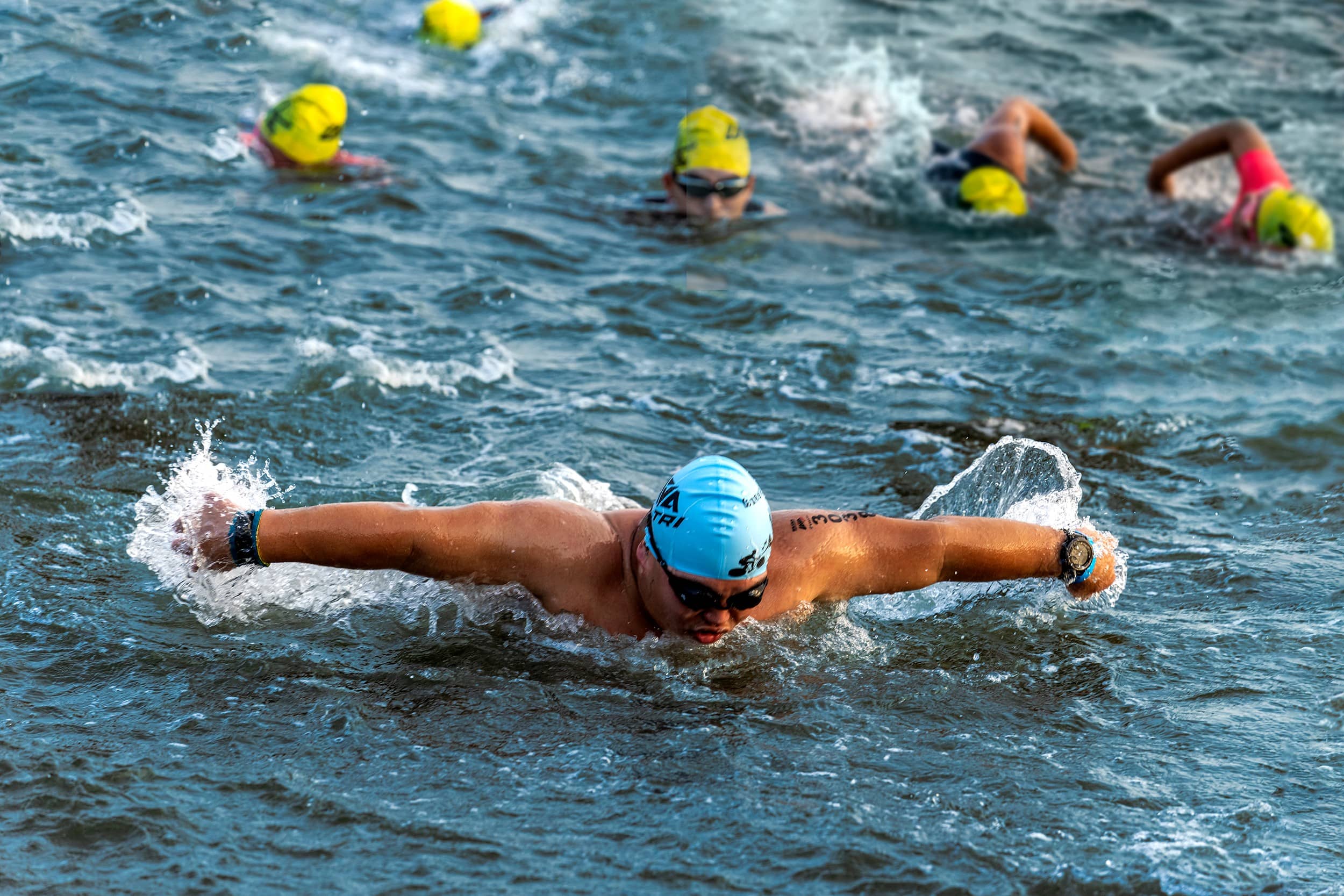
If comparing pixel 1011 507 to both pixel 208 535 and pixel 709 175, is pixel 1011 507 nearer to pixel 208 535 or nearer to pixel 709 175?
pixel 208 535

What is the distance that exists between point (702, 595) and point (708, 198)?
21.3 feet

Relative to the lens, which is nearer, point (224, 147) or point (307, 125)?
point (307, 125)

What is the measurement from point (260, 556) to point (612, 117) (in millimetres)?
9059

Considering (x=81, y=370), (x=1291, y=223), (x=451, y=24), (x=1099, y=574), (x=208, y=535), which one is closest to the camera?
(x=208, y=535)

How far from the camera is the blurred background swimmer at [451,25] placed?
13.6m

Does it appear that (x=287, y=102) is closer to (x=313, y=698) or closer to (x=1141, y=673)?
(x=313, y=698)

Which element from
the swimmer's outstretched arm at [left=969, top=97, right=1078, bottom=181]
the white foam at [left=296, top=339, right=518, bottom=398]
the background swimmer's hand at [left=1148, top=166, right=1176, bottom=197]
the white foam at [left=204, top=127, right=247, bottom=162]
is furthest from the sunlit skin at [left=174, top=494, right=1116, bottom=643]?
the white foam at [left=204, top=127, right=247, bottom=162]

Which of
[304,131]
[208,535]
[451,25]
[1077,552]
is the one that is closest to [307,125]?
[304,131]

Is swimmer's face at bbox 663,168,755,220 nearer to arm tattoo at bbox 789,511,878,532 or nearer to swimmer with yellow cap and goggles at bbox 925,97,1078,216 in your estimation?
swimmer with yellow cap and goggles at bbox 925,97,1078,216

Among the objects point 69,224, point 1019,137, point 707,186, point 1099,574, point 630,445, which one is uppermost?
point 1019,137

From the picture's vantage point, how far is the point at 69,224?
9117mm

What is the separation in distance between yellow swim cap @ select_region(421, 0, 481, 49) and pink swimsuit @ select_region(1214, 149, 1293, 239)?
294 inches

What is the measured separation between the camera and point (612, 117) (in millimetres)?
12789

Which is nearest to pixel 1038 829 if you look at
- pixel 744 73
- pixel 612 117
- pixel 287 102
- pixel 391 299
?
pixel 391 299
